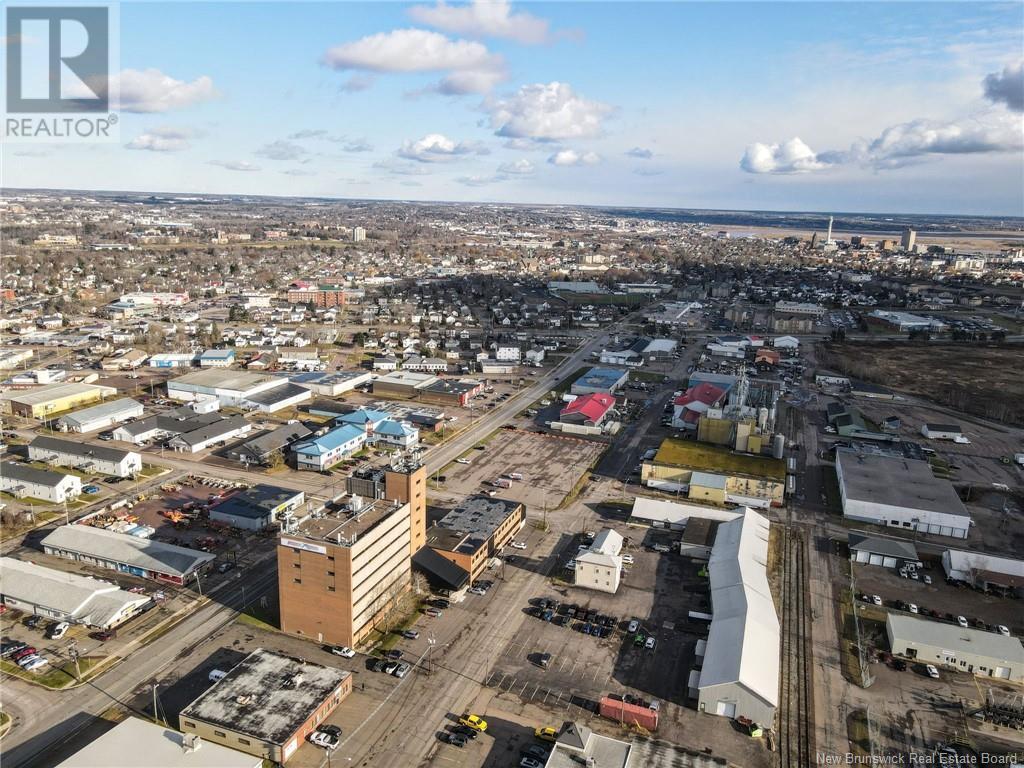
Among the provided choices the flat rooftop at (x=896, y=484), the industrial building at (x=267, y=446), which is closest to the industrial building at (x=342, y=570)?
the industrial building at (x=267, y=446)

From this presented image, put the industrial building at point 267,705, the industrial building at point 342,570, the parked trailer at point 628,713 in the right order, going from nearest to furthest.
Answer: the industrial building at point 267,705, the parked trailer at point 628,713, the industrial building at point 342,570

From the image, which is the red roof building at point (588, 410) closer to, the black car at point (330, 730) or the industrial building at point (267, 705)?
the industrial building at point (267, 705)

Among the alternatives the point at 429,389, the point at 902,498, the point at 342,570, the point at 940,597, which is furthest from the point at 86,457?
the point at 902,498

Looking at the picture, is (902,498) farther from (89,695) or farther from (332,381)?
(332,381)

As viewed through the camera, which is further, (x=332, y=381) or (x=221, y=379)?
(x=332, y=381)

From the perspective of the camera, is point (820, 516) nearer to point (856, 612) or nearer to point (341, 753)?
point (856, 612)

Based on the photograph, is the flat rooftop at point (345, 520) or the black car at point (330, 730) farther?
the flat rooftop at point (345, 520)

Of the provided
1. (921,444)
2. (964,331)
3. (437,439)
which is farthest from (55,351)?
(964,331)
